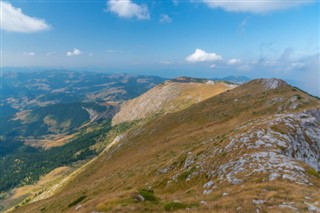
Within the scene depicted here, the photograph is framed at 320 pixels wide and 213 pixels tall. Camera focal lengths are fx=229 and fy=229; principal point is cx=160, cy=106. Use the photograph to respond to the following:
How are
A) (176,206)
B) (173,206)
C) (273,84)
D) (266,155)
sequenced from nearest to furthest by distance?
(176,206)
(173,206)
(266,155)
(273,84)

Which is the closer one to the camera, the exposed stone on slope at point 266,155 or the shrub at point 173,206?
the shrub at point 173,206

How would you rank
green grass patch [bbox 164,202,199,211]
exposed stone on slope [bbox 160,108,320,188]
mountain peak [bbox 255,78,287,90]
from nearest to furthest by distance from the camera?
green grass patch [bbox 164,202,199,211] → exposed stone on slope [bbox 160,108,320,188] → mountain peak [bbox 255,78,287,90]

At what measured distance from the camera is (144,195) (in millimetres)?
30672

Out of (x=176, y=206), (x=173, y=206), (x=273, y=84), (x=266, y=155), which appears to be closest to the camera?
(x=176, y=206)

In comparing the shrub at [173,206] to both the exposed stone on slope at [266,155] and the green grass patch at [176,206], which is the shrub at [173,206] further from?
the exposed stone on slope at [266,155]

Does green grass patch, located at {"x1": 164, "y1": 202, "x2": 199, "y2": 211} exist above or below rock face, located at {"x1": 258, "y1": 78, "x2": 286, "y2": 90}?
below

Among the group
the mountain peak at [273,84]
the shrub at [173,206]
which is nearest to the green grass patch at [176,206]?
the shrub at [173,206]

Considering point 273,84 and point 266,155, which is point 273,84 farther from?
point 266,155

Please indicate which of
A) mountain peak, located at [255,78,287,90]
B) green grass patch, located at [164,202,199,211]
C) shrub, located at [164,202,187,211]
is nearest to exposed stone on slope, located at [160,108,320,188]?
green grass patch, located at [164,202,199,211]

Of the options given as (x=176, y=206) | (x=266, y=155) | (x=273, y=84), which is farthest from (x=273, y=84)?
(x=176, y=206)

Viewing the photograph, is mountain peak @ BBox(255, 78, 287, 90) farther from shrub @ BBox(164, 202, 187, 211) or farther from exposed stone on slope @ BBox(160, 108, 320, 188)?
shrub @ BBox(164, 202, 187, 211)

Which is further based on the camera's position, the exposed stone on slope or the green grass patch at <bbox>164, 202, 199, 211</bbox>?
the exposed stone on slope

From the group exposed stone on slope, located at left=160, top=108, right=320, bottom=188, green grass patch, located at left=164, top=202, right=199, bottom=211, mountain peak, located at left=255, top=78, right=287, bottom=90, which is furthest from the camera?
mountain peak, located at left=255, top=78, right=287, bottom=90

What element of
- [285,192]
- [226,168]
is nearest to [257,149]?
[226,168]
